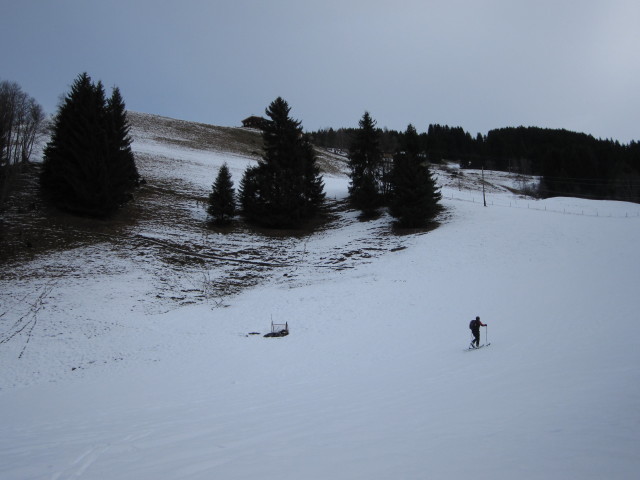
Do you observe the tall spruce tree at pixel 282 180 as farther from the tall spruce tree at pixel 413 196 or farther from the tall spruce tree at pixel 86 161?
the tall spruce tree at pixel 86 161

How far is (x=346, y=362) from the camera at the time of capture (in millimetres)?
13211

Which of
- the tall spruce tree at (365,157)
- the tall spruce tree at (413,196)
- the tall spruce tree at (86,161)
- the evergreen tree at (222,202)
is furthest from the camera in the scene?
the tall spruce tree at (365,157)

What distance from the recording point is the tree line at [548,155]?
70062mm

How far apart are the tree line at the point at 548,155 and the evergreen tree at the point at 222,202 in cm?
2008

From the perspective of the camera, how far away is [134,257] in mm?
26328

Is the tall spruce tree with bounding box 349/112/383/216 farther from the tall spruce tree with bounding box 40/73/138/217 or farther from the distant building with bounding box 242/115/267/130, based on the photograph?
the distant building with bounding box 242/115/267/130

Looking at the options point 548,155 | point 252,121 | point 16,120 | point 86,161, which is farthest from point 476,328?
point 252,121

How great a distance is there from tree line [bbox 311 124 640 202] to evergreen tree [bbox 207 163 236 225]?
20080 millimetres

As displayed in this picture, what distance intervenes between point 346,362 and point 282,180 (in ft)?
92.9

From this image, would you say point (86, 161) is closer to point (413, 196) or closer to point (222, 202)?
point (222, 202)

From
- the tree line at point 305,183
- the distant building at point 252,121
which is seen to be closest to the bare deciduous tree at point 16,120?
the tree line at point 305,183

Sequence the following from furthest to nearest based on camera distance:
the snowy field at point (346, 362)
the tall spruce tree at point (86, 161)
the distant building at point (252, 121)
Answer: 1. the distant building at point (252, 121)
2. the tall spruce tree at point (86, 161)
3. the snowy field at point (346, 362)

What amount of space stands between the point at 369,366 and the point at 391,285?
1110cm

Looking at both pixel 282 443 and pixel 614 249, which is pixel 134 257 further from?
pixel 614 249
